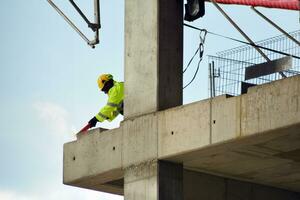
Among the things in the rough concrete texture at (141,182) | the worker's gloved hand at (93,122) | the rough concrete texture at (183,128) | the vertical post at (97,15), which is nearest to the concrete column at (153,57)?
the rough concrete texture at (183,128)

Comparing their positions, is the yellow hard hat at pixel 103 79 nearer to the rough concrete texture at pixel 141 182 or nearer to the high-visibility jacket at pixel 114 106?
the high-visibility jacket at pixel 114 106

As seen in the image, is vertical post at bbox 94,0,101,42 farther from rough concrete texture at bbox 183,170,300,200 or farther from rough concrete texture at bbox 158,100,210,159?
rough concrete texture at bbox 183,170,300,200

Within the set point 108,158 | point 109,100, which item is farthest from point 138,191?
point 109,100

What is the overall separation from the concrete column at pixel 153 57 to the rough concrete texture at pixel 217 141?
0.48m

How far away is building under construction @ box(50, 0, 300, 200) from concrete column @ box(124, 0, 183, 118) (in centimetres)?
2

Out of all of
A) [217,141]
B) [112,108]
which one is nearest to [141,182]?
[217,141]

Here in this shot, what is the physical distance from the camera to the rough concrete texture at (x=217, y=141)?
25250 mm

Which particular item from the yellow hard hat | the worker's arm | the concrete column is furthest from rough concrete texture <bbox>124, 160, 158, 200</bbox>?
the yellow hard hat

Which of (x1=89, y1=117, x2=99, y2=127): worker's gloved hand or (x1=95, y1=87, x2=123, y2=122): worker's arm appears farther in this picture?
(x1=89, y1=117, x2=99, y2=127): worker's gloved hand

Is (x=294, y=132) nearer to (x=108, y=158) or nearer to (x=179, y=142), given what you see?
(x=179, y=142)

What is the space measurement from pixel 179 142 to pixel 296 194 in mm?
4072

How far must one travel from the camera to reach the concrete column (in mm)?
27844

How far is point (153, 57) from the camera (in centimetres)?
2800

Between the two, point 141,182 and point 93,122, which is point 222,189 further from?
point 93,122
